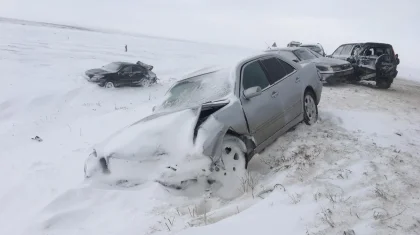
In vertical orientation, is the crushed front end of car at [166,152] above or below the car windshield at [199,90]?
below

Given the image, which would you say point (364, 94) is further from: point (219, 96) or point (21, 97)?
point (21, 97)

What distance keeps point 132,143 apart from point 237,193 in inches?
58.2

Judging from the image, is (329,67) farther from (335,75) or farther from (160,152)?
(160,152)

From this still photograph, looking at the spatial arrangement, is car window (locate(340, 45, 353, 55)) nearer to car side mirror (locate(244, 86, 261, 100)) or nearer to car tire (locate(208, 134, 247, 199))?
car side mirror (locate(244, 86, 261, 100))

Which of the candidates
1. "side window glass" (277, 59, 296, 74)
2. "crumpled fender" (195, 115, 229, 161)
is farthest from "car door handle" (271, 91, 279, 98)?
"crumpled fender" (195, 115, 229, 161)

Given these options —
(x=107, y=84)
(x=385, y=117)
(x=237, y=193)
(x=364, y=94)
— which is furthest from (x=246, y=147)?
(x=107, y=84)

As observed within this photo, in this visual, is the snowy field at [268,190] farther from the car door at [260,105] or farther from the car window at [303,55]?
the car window at [303,55]

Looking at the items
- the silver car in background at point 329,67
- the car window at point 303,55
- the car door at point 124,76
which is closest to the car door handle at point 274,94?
the silver car in background at point 329,67

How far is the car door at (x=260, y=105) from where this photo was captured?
5.10 meters

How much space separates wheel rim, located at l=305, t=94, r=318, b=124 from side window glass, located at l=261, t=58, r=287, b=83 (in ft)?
2.80

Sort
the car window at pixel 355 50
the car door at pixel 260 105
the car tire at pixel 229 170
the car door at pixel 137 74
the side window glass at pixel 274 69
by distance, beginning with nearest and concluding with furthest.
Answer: the car tire at pixel 229 170 → the car door at pixel 260 105 → the side window glass at pixel 274 69 → the car window at pixel 355 50 → the car door at pixel 137 74

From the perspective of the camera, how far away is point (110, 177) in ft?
15.1

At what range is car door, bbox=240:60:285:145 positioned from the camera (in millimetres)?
5102

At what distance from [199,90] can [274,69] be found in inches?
54.4
